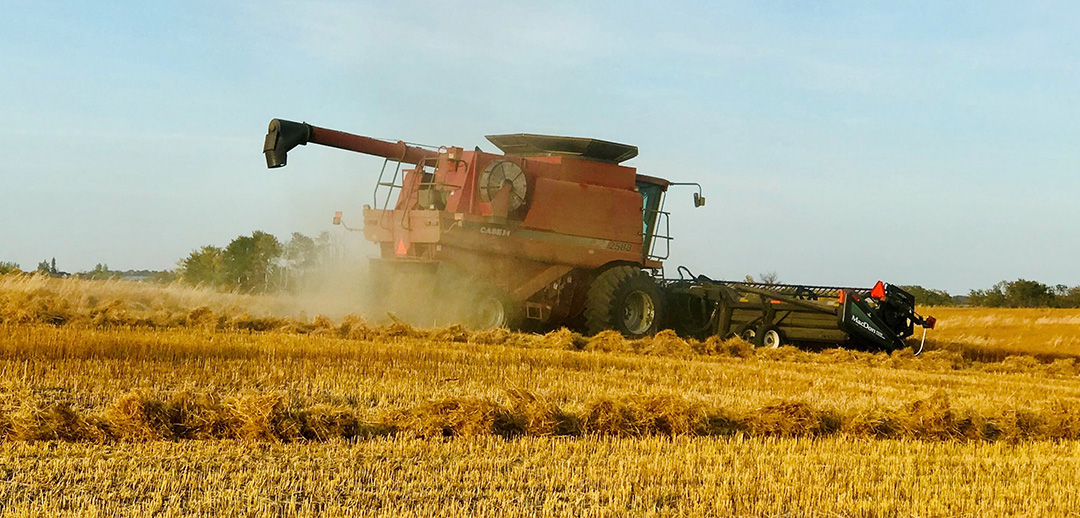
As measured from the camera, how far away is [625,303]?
→ 1611 cm

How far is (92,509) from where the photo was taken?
464 cm

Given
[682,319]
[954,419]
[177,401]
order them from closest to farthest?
[177,401]
[954,419]
[682,319]

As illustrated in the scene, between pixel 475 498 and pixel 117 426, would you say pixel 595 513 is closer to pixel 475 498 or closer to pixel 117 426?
pixel 475 498

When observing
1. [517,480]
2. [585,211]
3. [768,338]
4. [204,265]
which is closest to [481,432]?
[517,480]

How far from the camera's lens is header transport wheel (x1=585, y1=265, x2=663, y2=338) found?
15.7 metres

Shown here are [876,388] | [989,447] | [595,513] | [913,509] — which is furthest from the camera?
[876,388]

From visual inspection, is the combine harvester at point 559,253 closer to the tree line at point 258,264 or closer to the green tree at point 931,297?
the tree line at point 258,264

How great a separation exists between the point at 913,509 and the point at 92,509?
13.3 ft

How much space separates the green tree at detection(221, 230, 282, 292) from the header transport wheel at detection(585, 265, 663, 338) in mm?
12209

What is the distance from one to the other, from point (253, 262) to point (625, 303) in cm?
1798

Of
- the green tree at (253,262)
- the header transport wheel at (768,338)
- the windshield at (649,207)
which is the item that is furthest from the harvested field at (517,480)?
the green tree at (253,262)

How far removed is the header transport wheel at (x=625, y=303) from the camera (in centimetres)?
1566

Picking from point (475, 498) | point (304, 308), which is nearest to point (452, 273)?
point (304, 308)

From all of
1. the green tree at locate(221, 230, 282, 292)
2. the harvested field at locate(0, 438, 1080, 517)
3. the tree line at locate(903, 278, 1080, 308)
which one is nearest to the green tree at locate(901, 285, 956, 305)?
the tree line at locate(903, 278, 1080, 308)
